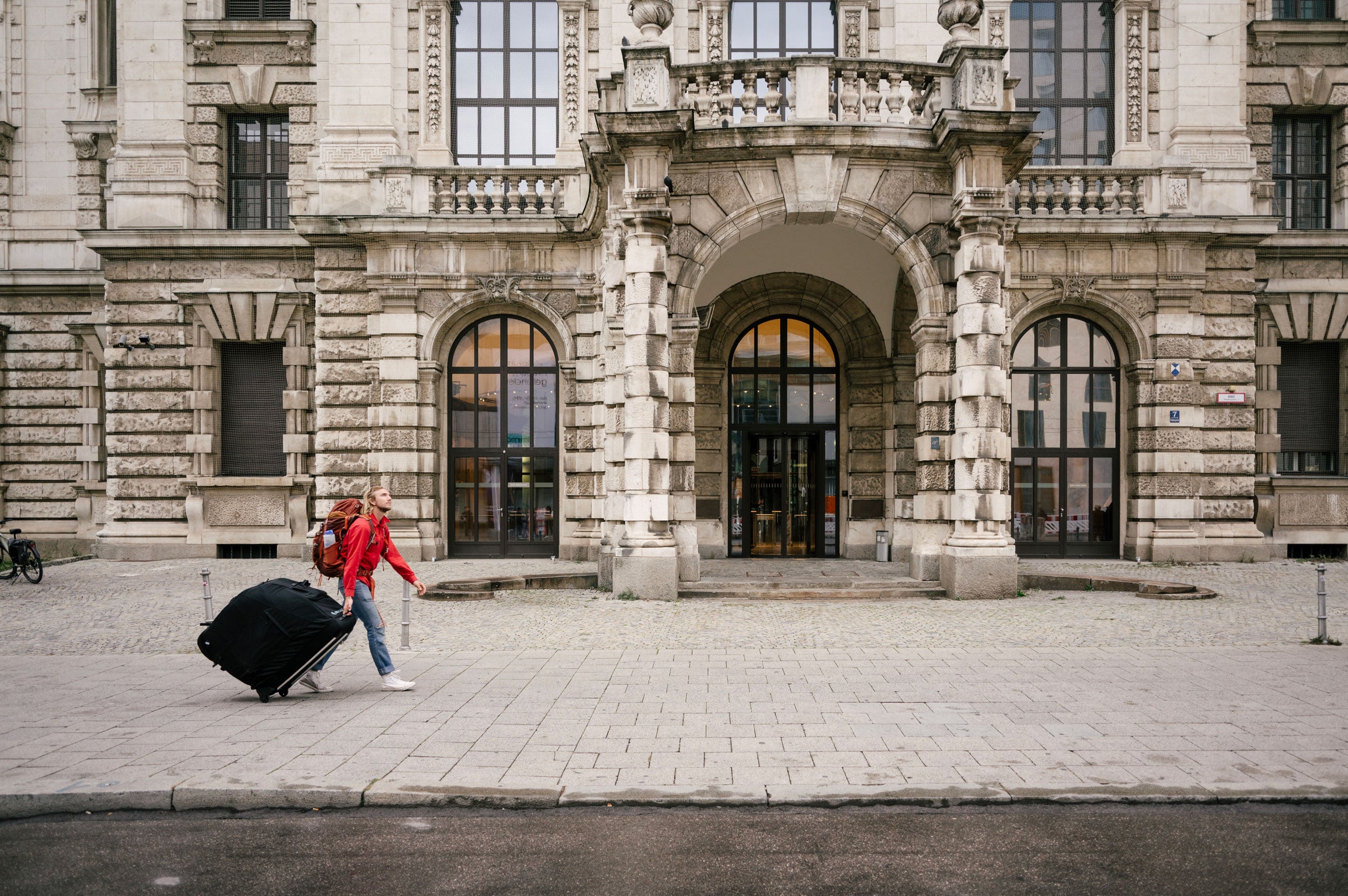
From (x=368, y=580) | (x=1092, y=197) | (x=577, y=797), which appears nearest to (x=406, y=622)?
(x=368, y=580)

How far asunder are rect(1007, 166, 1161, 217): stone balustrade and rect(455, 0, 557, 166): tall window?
9819mm

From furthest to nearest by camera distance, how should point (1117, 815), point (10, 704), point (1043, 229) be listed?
point (1043, 229) < point (10, 704) < point (1117, 815)

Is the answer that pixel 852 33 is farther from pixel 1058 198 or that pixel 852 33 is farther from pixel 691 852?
pixel 691 852

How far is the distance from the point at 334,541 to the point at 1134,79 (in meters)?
18.9

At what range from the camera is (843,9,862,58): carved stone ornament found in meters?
18.8

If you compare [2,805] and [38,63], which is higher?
[38,63]

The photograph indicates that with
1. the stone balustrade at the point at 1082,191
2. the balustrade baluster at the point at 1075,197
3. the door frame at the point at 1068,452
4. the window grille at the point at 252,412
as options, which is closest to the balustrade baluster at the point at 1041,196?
the stone balustrade at the point at 1082,191

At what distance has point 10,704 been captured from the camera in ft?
24.1

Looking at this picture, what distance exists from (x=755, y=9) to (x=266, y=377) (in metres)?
13.2

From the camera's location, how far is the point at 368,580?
8000 mm

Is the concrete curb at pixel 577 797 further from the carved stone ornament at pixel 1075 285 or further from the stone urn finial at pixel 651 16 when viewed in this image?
the carved stone ornament at pixel 1075 285

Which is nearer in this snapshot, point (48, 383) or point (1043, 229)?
point (1043, 229)

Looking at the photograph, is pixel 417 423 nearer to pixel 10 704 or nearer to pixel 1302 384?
pixel 10 704

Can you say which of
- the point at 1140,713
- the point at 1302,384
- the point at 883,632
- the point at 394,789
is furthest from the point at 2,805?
the point at 1302,384
